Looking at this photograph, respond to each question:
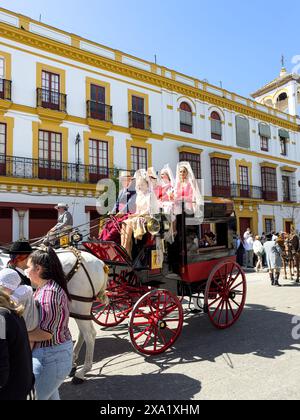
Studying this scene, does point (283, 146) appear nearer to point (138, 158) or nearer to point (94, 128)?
point (138, 158)

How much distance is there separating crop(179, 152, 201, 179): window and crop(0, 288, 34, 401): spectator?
799 inches

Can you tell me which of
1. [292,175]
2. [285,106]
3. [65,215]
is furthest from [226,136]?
[65,215]

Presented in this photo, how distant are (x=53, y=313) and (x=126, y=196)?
13.6 feet

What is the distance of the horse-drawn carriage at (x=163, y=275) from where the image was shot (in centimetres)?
507

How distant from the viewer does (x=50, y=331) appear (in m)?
2.66

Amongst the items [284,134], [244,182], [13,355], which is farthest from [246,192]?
[13,355]

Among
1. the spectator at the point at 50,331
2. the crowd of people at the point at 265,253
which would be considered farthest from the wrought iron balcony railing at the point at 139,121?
the spectator at the point at 50,331

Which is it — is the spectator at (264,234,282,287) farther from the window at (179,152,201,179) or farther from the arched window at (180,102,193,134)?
the arched window at (180,102,193,134)

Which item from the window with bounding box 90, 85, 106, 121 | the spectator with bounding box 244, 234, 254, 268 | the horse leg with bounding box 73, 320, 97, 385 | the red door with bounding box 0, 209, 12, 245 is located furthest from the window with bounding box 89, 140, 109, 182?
the horse leg with bounding box 73, 320, 97, 385

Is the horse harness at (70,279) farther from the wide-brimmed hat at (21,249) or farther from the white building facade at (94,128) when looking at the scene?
the white building facade at (94,128)

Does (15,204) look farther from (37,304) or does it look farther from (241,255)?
(37,304)

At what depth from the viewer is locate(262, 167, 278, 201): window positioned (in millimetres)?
26625

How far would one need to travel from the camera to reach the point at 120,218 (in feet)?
18.8
